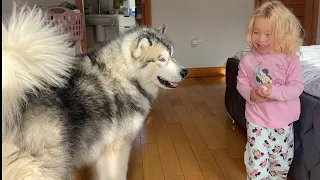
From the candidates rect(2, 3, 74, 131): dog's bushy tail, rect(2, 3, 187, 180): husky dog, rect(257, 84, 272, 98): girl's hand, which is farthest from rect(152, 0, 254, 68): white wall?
rect(2, 3, 74, 131): dog's bushy tail

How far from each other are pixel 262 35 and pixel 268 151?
0.55 metres

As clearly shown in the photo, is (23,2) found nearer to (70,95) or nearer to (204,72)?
(70,95)

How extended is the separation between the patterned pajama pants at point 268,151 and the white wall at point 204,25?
3151 millimetres

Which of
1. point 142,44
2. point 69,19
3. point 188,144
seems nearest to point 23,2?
point 69,19

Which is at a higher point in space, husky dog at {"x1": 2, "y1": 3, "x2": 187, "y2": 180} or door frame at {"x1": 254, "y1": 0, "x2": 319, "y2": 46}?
door frame at {"x1": 254, "y1": 0, "x2": 319, "y2": 46}

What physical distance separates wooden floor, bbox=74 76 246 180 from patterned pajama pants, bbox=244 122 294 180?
1.26 feet

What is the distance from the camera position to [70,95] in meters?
1.17

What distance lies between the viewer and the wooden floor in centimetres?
195

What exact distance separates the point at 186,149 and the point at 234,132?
20.3 inches

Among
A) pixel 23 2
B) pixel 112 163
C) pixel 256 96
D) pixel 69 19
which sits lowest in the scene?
pixel 112 163

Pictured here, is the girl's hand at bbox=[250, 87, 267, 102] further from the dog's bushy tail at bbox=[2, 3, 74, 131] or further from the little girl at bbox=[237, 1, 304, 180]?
the dog's bushy tail at bbox=[2, 3, 74, 131]

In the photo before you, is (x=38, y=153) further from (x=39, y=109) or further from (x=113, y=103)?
(x=113, y=103)

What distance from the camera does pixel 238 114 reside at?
8.07ft

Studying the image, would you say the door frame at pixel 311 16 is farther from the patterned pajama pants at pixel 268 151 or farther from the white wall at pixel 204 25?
the patterned pajama pants at pixel 268 151
